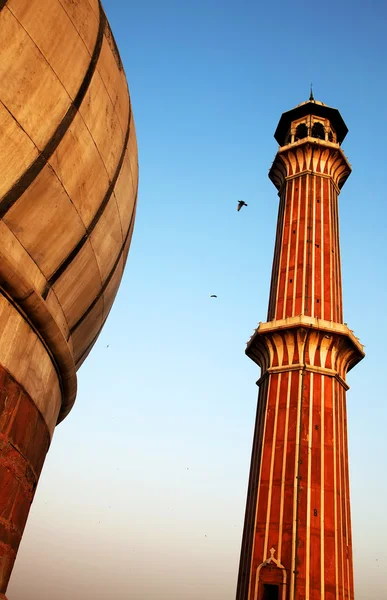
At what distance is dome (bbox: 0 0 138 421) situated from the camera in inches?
132

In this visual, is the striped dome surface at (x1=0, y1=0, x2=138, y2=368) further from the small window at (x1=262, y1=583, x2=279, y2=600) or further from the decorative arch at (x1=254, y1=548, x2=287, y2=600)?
the small window at (x1=262, y1=583, x2=279, y2=600)

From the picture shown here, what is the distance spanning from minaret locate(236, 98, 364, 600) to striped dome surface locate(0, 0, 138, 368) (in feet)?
40.3

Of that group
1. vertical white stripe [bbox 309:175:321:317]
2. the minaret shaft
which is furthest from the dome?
the minaret shaft

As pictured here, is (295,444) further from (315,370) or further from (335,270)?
(335,270)

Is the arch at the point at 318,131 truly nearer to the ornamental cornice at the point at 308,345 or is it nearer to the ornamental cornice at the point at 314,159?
the ornamental cornice at the point at 314,159

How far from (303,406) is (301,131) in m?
13.4

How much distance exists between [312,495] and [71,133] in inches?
552

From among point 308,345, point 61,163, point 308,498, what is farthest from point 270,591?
point 61,163

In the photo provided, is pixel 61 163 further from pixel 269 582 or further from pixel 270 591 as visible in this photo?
pixel 270 591

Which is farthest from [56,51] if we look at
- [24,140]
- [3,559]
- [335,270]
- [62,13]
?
[335,270]

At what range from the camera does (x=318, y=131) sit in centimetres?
2450

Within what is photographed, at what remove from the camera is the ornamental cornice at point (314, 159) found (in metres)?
22.7

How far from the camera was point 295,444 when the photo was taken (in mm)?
16281

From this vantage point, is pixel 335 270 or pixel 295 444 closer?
pixel 295 444
